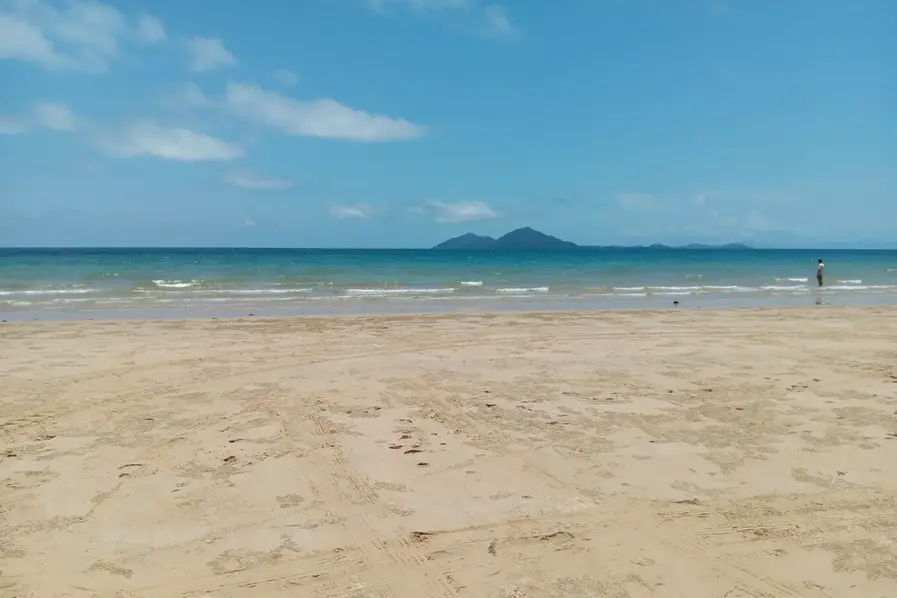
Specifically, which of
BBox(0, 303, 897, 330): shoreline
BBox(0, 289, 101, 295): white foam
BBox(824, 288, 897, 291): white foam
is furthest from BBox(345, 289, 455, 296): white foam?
BBox(824, 288, 897, 291): white foam

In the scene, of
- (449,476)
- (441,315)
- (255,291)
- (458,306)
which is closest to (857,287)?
(458,306)

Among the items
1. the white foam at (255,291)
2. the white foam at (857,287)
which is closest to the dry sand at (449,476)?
the white foam at (255,291)

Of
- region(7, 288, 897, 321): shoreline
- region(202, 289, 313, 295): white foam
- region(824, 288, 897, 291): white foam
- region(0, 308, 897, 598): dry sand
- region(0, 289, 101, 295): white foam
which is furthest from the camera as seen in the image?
region(824, 288, 897, 291): white foam

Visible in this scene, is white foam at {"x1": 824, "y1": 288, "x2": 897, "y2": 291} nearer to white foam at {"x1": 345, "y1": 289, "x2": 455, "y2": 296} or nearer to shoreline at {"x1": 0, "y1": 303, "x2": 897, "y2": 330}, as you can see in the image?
shoreline at {"x1": 0, "y1": 303, "x2": 897, "y2": 330}

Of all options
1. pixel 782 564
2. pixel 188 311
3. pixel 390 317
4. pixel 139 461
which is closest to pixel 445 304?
pixel 390 317

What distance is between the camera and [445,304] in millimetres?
21109

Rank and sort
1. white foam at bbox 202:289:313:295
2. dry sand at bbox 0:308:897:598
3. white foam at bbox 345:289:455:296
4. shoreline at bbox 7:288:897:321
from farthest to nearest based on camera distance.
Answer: white foam at bbox 345:289:455:296
white foam at bbox 202:289:313:295
shoreline at bbox 7:288:897:321
dry sand at bbox 0:308:897:598

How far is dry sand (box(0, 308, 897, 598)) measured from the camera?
362 cm

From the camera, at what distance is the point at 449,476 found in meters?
5.03

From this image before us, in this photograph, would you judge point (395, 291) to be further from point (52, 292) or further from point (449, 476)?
point (449, 476)

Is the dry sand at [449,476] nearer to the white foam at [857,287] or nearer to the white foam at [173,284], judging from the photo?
the white foam at [173,284]

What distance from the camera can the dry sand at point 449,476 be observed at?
3625 millimetres

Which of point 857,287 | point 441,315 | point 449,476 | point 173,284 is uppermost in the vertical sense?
point 173,284

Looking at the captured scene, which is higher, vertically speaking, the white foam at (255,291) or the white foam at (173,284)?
the white foam at (173,284)
